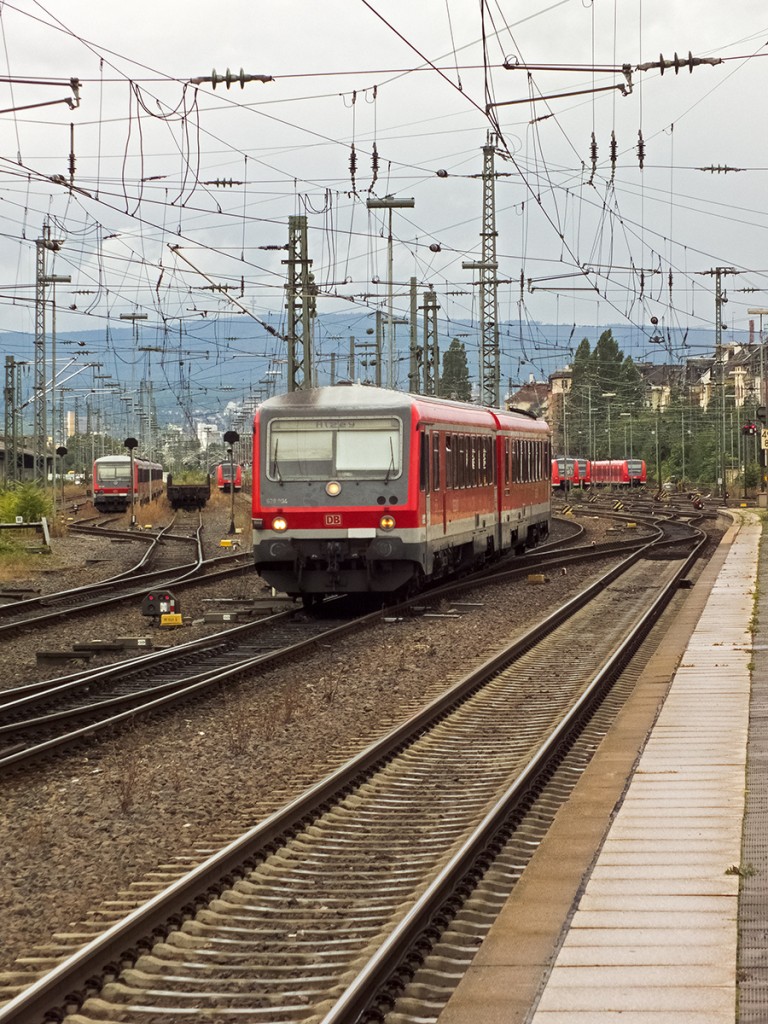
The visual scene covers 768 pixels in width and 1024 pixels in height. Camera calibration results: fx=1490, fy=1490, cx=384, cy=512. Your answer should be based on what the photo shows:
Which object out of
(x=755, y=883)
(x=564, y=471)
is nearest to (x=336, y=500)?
(x=755, y=883)

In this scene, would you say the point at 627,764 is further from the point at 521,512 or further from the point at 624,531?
the point at 624,531

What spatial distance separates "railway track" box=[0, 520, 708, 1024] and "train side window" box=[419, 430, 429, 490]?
303 inches

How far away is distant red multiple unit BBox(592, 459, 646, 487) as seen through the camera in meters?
95.8

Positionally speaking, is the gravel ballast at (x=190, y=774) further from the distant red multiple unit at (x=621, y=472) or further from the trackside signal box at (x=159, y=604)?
the distant red multiple unit at (x=621, y=472)

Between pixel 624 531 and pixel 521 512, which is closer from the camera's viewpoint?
pixel 521 512

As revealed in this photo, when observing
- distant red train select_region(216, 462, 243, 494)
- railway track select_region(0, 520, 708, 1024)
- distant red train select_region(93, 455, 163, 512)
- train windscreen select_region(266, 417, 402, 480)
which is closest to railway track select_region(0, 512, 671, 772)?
train windscreen select_region(266, 417, 402, 480)

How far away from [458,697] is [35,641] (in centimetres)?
686

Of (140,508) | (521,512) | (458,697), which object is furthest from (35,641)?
(140,508)

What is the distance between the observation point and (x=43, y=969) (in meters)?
5.89

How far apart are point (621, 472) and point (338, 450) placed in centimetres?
7924

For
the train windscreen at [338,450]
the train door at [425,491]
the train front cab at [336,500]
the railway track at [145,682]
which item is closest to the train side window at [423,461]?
the train door at [425,491]

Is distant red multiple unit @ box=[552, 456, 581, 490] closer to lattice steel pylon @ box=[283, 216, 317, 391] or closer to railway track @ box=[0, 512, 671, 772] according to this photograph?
lattice steel pylon @ box=[283, 216, 317, 391]

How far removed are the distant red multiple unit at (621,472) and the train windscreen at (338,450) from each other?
7708 cm

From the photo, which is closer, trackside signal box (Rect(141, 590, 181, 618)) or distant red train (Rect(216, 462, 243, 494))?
trackside signal box (Rect(141, 590, 181, 618))
